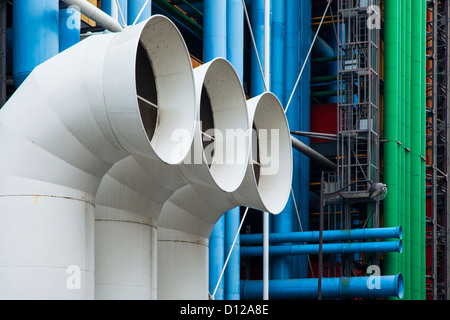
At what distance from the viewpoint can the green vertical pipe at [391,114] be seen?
3638 cm

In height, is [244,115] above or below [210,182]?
above

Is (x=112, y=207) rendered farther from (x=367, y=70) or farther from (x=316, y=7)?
(x=316, y=7)

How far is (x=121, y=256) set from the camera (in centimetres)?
1609

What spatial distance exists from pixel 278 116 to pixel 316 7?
24.6 m

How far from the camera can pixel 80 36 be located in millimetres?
19781

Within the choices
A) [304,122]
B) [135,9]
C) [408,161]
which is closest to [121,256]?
[135,9]

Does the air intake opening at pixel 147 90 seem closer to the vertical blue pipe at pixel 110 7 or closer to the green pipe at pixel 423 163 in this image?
the vertical blue pipe at pixel 110 7

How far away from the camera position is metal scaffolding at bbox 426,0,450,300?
44.2 m

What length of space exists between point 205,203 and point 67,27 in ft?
14.6

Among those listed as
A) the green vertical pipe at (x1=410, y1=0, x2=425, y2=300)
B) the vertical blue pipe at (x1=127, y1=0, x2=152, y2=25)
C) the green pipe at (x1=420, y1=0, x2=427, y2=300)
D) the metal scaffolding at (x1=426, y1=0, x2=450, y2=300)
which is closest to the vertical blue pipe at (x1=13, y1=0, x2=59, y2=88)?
the vertical blue pipe at (x1=127, y1=0, x2=152, y2=25)

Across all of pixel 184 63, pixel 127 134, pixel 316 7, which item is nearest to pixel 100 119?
pixel 127 134

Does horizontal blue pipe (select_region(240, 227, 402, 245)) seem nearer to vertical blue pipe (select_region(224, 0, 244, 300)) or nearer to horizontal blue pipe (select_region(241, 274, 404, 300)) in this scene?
horizontal blue pipe (select_region(241, 274, 404, 300))

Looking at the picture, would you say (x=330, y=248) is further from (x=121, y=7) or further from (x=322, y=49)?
(x=121, y=7)

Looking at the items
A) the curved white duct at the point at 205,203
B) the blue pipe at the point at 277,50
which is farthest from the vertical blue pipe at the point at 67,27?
the blue pipe at the point at 277,50
